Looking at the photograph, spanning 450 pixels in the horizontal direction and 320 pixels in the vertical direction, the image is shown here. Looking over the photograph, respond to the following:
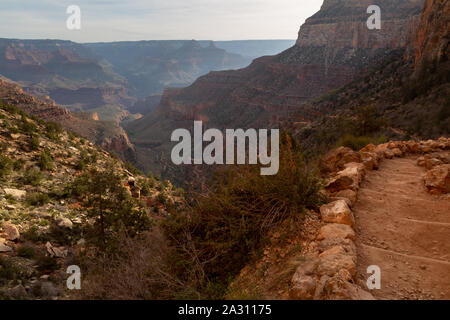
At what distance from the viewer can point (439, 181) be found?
458cm

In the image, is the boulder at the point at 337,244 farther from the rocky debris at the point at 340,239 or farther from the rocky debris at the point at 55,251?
the rocky debris at the point at 55,251

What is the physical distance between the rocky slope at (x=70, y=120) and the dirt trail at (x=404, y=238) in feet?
114

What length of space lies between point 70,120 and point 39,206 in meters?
41.7

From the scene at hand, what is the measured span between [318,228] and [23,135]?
12551mm

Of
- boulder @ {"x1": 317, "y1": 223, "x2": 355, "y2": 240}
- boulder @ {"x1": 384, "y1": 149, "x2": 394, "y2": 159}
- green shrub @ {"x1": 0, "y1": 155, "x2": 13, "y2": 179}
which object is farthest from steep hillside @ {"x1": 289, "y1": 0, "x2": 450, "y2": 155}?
green shrub @ {"x1": 0, "y1": 155, "x2": 13, "y2": 179}

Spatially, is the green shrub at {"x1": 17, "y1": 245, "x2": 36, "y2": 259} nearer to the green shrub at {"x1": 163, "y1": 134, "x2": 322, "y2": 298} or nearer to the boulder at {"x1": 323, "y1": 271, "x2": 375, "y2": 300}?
the green shrub at {"x1": 163, "y1": 134, "x2": 322, "y2": 298}

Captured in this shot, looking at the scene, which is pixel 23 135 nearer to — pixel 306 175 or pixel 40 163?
pixel 40 163

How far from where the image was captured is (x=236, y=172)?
408 cm

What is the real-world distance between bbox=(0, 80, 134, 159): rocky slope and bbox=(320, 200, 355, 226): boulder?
34.4 m

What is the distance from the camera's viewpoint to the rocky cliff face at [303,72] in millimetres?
59125

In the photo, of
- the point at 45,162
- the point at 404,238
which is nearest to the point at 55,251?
the point at 45,162

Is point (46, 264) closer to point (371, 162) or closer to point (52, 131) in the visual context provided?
point (371, 162)
